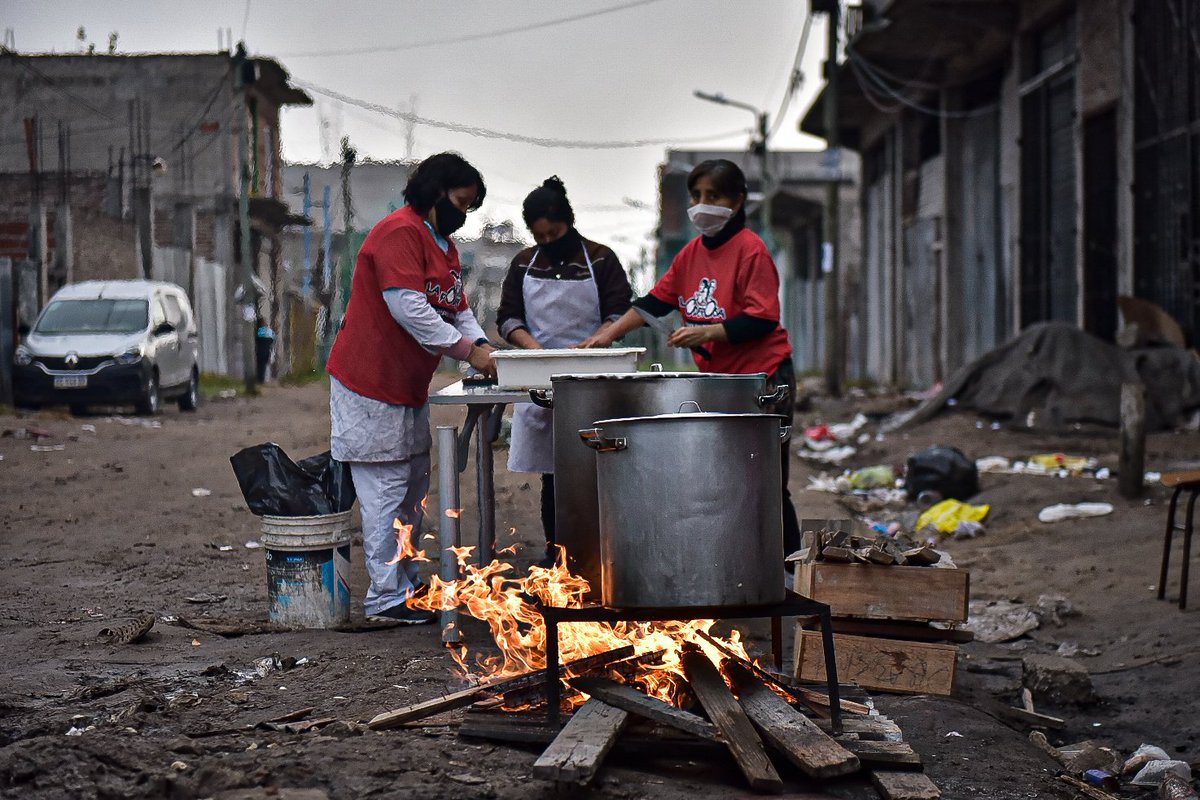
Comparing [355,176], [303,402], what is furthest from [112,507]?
[355,176]

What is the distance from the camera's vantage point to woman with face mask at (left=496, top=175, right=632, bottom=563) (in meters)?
5.82

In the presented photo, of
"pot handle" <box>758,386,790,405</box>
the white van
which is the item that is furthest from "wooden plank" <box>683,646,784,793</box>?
the white van

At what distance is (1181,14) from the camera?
38.1 ft

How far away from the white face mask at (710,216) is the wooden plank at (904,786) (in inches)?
104

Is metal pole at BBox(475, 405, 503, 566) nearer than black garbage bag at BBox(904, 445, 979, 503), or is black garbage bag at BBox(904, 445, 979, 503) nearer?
metal pole at BBox(475, 405, 503, 566)

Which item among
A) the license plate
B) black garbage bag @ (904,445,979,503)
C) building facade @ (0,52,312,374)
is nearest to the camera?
black garbage bag @ (904,445,979,503)

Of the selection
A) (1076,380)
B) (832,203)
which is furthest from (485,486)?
(832,203)

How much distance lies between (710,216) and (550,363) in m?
1.04

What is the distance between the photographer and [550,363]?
487 cm

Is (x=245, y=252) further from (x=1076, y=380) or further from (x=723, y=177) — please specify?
(x=723, y=177)

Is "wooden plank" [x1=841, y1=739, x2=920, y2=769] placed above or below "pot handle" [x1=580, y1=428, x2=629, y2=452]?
below

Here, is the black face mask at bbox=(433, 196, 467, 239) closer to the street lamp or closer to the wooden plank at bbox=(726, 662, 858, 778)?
the wooden plank at bbox=(726, 662, 858, 778)

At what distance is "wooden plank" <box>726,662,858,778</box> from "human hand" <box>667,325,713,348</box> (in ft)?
5.34

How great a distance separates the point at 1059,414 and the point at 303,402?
12.9m
